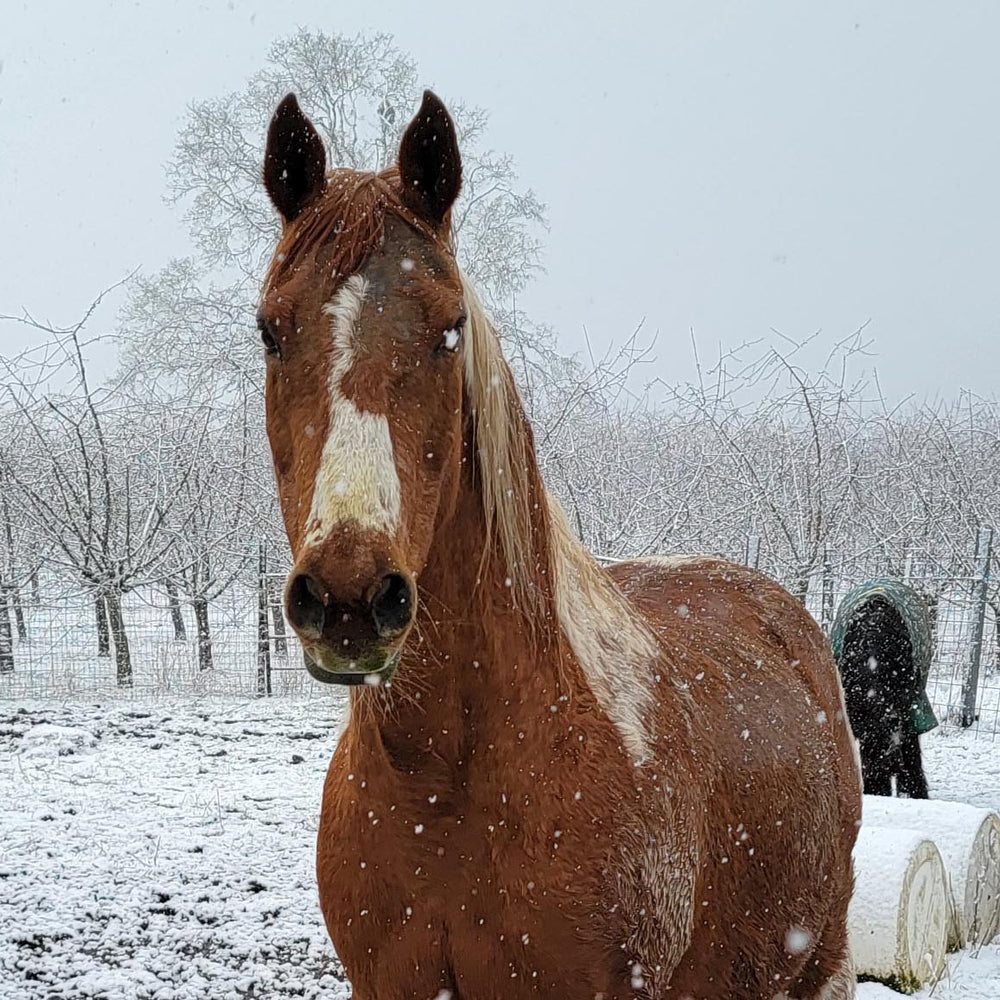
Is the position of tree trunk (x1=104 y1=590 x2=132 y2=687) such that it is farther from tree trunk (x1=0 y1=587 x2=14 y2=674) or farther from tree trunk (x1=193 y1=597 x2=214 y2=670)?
tree trunk (x1=0 y1=587 x2=14 y2=674)

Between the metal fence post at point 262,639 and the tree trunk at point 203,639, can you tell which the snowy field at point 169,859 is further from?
the tree trunk at point 203,639

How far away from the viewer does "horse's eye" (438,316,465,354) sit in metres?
1.41

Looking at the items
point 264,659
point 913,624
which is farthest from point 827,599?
point 264,659

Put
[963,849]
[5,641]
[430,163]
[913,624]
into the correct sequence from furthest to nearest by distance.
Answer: [5,641] → [913,624] → [963,849] → [430,163]

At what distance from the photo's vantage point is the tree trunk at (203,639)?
419 inches

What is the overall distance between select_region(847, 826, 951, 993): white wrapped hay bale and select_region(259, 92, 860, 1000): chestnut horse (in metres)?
2.23

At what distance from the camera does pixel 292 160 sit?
1560 mm

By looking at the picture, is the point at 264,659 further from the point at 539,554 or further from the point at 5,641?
the point at 539,554

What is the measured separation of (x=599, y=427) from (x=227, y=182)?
7.25 m

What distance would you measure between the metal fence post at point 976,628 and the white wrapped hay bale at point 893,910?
587cm

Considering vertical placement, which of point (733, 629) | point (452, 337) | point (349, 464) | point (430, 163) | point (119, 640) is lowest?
point (119, 640)

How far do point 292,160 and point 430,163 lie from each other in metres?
0.25

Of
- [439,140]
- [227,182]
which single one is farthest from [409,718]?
[227,182]

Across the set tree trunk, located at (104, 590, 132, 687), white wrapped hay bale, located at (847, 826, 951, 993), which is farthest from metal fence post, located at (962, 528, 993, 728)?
tree trunk, located at (104, 590, 132, 687)
